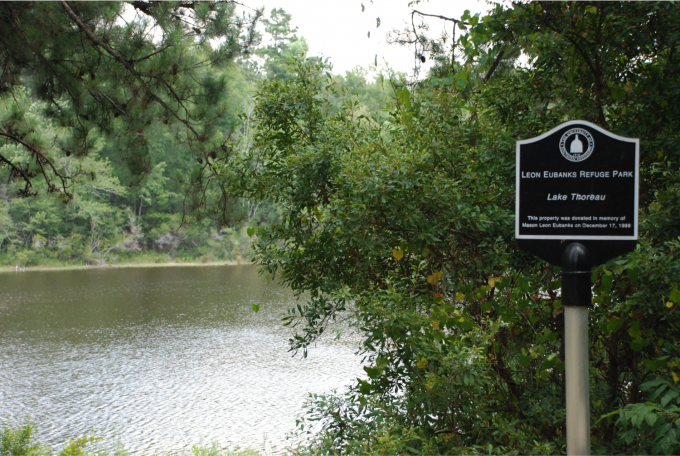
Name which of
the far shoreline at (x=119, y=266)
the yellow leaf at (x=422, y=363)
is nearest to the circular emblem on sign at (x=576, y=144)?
the yellow leaf at (x=422, y=363)

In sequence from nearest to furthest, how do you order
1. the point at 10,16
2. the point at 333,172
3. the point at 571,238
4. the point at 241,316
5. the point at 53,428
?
the point at 571,238, the point at 333,172, the point at 10,16, the point at 53,428, the point at 241,316

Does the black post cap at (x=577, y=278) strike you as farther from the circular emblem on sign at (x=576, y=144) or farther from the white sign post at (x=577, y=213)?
the circular emblem on sign at (x=576, y=144)

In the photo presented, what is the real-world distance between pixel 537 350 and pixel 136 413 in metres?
6.47

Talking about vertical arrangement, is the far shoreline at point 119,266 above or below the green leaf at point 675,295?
below

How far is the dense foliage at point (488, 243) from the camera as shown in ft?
6.42

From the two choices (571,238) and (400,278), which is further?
(400,278)

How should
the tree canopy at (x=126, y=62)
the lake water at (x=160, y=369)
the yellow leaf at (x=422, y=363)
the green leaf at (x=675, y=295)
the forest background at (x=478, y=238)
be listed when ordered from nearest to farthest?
1. the green leaf at (x=675, y=295)
2. the forest background at (x=478, y=238)
3. the yellow leaf at (x=422, y=363)
4. the tree canopy at (x=126, y=62)
5. the lake water at (x=160, y=369)

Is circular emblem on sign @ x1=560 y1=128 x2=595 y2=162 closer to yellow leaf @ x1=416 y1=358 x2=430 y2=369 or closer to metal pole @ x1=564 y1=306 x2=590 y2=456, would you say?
metal pole @ x1=564 y1=306 x2=590 y2=456

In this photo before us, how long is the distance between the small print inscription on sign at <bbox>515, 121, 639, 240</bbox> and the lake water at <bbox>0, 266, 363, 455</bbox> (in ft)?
11.0

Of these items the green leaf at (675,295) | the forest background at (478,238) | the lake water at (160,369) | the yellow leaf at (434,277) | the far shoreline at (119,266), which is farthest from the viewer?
the far shoreline at (119,266)

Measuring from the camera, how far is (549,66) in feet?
6.98

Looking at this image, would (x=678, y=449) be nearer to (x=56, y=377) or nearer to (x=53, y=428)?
(x=53, y=428)

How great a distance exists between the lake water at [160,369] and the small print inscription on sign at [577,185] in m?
3.34

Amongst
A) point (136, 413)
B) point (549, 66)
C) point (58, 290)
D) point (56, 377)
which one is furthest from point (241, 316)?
point (549, 66)
